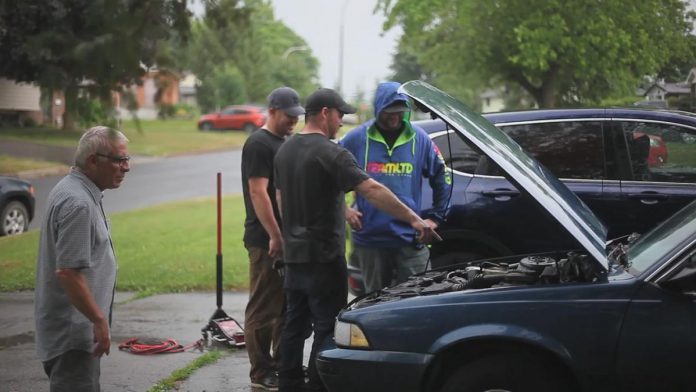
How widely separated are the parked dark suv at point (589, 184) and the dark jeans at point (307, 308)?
5.10ft

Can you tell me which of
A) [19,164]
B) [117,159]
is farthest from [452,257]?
[19,164]

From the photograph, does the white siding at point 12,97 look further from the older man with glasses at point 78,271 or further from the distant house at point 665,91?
the distant house at point 665,91

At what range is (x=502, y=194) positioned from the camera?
6375 millimetres

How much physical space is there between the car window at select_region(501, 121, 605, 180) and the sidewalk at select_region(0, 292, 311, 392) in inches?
96.0

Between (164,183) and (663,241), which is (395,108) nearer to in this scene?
(663,241)

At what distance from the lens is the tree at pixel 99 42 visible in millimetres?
3285

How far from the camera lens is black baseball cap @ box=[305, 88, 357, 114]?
5.04 meters

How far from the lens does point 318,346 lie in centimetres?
499

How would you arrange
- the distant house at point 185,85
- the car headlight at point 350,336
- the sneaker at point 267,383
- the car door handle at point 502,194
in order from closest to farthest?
the distant house at point 185,85 < the car headlight at point 350,336 < the sneaker at point 267,383 < the car door handle at point 502,194

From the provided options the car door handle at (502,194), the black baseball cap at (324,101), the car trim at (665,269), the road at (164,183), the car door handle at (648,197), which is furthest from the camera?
the road at (164,183)

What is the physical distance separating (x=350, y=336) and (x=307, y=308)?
104cm

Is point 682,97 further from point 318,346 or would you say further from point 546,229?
point 318,346

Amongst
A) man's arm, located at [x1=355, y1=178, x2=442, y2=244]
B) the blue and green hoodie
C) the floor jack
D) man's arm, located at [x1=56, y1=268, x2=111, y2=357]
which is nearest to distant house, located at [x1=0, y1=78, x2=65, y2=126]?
the floor jack

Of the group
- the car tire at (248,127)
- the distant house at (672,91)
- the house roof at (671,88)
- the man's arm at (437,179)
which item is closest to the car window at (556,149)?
the man's arm at (437,179)
